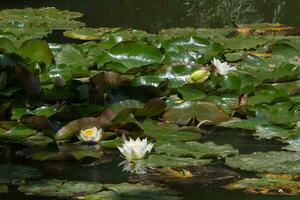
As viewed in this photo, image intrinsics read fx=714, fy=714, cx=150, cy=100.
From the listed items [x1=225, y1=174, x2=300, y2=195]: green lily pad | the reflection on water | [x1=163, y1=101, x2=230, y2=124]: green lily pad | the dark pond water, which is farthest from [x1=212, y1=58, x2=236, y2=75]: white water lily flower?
the reflection on water

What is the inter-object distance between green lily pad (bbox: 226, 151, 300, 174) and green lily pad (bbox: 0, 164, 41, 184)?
70cm

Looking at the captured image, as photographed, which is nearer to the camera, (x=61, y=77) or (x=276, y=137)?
(x=276, y=137)

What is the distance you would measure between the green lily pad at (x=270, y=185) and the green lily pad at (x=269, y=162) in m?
0.07

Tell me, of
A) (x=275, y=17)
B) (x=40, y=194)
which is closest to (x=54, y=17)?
(x=275, y=17)

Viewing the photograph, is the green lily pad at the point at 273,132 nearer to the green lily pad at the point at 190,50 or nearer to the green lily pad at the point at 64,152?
the green lily pad at the point at 64,152

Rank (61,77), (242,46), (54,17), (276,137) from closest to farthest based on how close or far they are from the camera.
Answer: (276,137) → (61,77) → (242,46) → (54,17)

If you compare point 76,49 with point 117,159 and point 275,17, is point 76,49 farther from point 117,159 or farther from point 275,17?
point 275,17

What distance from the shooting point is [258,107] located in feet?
10.5

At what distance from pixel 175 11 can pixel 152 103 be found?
3.79m

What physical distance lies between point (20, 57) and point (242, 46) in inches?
58.7

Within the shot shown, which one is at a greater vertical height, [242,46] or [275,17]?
[275,17]

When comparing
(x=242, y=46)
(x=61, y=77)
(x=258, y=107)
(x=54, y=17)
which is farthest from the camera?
(x=54, y=17)

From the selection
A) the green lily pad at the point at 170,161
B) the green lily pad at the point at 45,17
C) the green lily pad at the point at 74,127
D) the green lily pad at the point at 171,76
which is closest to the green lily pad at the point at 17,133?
the green lily pad at the point at 74,127

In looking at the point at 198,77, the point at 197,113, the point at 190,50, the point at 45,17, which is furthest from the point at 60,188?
the point at 45,17
